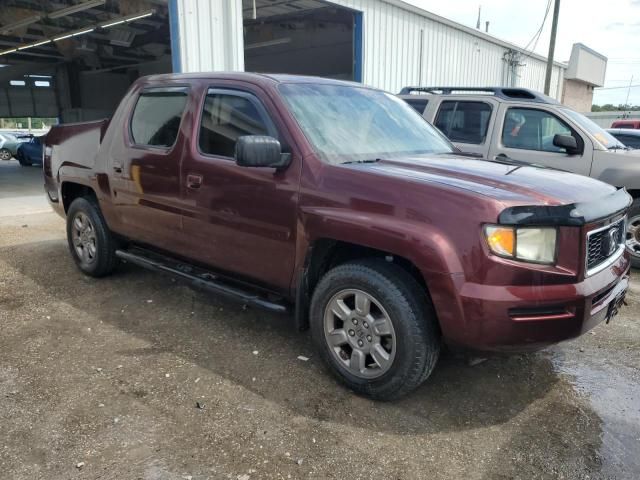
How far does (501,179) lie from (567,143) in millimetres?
3577

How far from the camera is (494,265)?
8.20 feet

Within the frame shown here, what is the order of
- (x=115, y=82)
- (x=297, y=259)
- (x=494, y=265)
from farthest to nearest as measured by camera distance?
(x=115, y=82) < (x=297, y=259) < (x=494, y=265)

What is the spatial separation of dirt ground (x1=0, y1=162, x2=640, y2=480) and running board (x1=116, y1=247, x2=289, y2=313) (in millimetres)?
404

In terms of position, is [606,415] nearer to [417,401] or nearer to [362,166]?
[417,401]

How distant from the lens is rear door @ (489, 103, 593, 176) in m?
6.09

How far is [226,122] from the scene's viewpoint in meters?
3.66

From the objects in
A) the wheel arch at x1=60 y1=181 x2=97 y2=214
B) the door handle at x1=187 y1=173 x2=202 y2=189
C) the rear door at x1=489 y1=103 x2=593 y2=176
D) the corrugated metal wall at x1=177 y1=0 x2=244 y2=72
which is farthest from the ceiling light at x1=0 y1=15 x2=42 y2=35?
the door handle at x1=187 y1=173 x2=202 y2=189

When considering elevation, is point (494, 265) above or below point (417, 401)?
above

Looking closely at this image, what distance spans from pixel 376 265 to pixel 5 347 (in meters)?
2.78

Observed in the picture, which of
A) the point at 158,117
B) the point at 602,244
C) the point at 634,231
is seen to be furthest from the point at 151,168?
the point at 634,231

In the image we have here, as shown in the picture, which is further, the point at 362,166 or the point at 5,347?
the point at 5,347

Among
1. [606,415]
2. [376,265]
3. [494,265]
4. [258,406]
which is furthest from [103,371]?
[606,415]

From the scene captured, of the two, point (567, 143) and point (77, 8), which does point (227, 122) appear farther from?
point (77, 8)

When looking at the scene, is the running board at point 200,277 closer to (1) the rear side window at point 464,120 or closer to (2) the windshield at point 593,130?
(1) the rear side window at point 464,120
